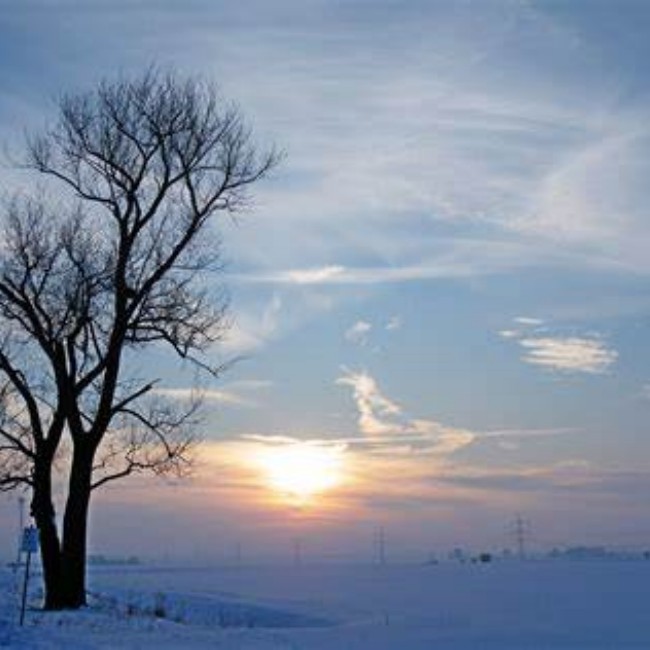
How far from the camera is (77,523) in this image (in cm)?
2819

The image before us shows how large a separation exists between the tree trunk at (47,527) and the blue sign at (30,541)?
171 inches

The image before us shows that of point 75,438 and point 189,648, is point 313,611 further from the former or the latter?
point 189,648

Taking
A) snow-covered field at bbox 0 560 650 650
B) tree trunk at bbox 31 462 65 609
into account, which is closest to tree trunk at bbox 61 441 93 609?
tree trunk at bbox 31 462 65 609

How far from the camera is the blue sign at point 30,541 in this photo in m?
23.6

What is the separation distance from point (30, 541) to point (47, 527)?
16.5 ft

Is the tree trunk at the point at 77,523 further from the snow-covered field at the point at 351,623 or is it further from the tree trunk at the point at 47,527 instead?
the snow-covered field at the point at 351,623

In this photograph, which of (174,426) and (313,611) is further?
(313,611)

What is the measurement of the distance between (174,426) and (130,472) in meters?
1.66

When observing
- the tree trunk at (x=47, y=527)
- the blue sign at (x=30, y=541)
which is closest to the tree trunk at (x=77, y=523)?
the tree trunk at (x=47, y=527)

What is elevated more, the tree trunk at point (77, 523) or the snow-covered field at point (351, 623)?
the tree trunk at point (77, 523)

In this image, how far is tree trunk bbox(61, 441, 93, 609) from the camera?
27.9m

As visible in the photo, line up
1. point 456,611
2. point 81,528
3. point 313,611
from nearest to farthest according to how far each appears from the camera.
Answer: point 81,528 < point 456,611 < point 313,611

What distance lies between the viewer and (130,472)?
29.6 metres

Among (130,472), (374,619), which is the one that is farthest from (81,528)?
(374,619)
